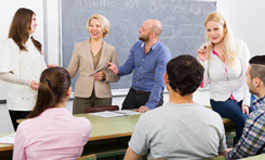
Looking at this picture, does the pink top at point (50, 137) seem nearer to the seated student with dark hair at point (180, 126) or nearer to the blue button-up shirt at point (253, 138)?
the seated student with dark hair at point (180, 126)

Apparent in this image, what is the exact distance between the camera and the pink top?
184cm

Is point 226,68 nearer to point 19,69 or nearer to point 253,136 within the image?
point 253,136

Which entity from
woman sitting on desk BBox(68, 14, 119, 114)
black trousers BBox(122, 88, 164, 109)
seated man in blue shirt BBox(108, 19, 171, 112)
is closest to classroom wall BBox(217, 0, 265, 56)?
seated man in blue shirt BBox(108, 19, 171, 112)

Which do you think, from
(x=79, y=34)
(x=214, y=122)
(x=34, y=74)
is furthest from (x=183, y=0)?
(x=214, y=122)

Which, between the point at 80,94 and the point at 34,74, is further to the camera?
the point at 80,94

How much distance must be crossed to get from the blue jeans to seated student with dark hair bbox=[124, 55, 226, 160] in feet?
4.81

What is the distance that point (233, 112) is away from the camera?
3264 millimetres

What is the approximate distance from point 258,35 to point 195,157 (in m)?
4.10

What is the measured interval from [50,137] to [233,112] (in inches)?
77.9

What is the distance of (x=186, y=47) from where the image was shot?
5.39 m

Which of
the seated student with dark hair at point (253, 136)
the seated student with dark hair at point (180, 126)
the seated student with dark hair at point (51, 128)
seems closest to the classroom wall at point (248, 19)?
the seated student with dark hair at point (253, 136)

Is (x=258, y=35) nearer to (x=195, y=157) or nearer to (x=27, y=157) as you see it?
(x=195, y=157)

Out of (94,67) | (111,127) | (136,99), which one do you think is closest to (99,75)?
(94,67)

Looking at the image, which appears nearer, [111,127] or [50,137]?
[50,137]
